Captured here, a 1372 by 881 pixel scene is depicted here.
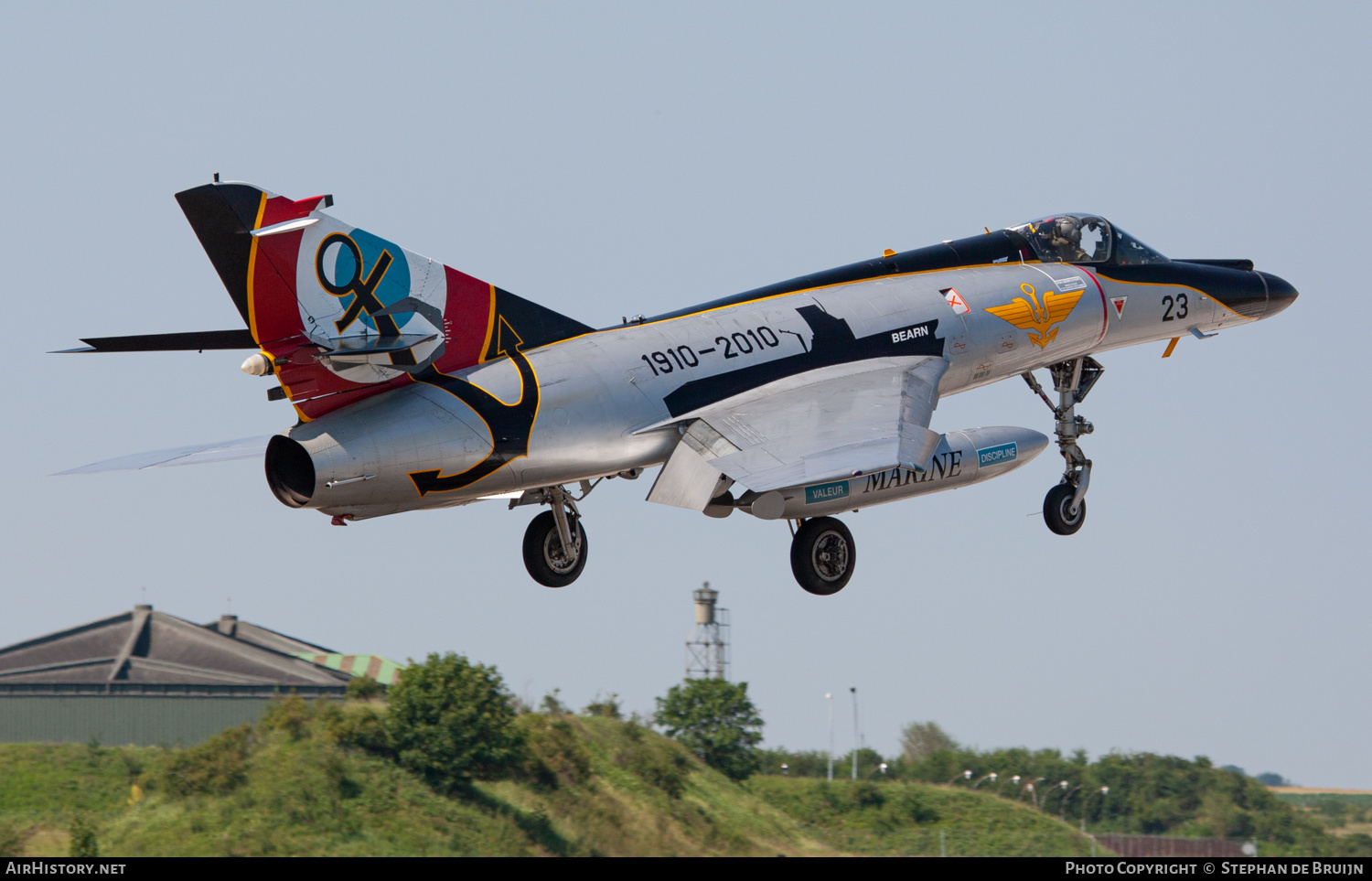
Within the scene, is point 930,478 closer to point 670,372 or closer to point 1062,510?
point 670,372

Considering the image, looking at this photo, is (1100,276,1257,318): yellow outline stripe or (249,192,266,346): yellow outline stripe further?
(1100,276,1257,318): yellow outline stripe

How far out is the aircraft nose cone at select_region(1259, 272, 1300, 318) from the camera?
24.9m

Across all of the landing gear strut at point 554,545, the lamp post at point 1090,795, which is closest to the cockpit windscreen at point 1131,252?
the landing gear strut at point 554,545

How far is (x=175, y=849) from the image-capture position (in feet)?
143

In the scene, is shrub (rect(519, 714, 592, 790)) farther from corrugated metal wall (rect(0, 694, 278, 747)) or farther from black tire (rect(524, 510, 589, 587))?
black tire (rect(524, 510, 589, 587))

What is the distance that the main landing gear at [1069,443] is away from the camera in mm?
23094

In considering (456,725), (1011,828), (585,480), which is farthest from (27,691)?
(585,480)

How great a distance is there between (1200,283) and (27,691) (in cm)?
5542

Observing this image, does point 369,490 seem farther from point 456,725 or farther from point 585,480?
point 456,725

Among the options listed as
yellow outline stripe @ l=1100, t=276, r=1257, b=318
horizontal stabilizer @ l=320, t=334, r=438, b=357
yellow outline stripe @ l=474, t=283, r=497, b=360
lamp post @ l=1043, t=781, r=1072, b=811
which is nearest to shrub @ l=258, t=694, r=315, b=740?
lamp post @ l=1043, t=781, r=1072, b=811

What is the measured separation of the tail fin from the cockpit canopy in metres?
9.98

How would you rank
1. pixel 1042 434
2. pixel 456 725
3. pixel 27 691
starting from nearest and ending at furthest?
pixel 1042 434, pixel 456 725, pixel 27 691

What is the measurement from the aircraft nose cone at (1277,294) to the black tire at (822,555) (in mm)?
9721

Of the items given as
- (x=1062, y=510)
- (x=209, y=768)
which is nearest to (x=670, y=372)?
Result: (x=1062, y=510)
